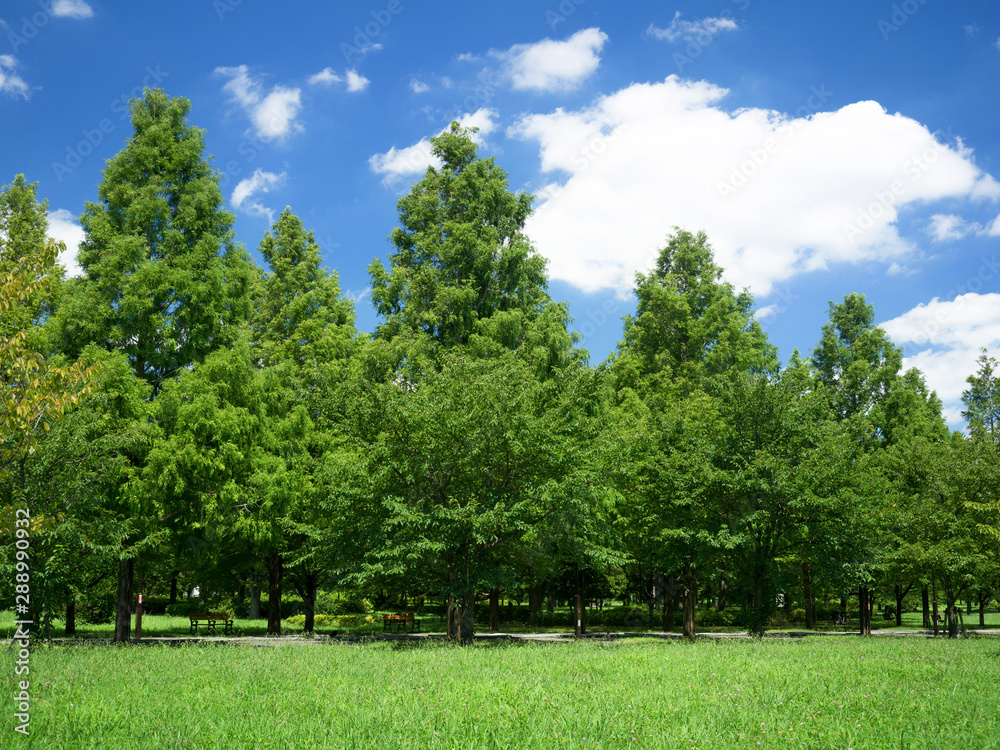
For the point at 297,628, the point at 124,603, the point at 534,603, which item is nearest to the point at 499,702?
the point at 124,603

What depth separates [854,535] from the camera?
23250 mm

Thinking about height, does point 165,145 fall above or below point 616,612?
above

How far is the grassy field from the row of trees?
5.00 meters

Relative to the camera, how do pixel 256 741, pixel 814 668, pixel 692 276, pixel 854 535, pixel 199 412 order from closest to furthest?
pixel 256 741
pixel 814 668
pixel 199 412
pixel 854 535
pixel 692 276

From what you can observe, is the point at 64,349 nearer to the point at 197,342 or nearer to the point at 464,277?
the point at 197,342

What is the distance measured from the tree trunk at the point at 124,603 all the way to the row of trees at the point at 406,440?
77mm

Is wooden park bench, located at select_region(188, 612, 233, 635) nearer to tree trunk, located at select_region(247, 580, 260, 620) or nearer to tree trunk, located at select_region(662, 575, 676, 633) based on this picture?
tree trunk, located at select_region(247, 580, 260, 620)

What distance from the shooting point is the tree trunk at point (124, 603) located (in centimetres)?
1912

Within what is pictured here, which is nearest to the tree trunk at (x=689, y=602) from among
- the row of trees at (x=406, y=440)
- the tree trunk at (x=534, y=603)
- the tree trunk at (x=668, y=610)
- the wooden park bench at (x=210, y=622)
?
the row of trees at (x=406, y=440)

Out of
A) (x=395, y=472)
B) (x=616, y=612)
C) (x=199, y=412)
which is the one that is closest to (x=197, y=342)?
(x=199, y=412)

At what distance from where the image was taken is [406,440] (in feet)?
66.1

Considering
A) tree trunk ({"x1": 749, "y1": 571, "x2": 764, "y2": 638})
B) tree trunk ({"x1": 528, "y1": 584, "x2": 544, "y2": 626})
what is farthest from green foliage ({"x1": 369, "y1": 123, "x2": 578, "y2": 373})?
tree trunk ({"x1": 528, "y1": 584, "x2": 544, "y2": 626})

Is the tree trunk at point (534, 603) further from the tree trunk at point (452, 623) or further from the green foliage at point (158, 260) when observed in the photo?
the green foliage at point (158, 260)

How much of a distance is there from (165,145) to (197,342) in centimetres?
663
